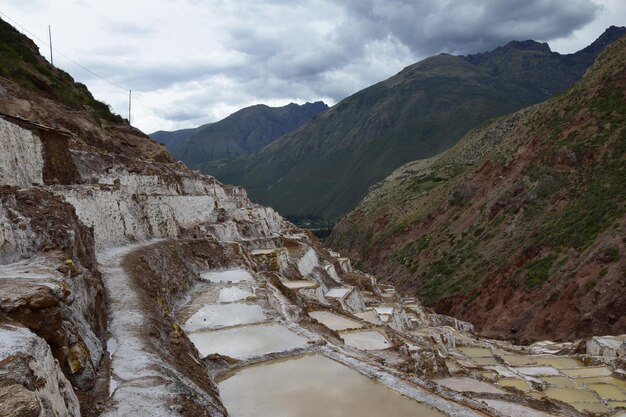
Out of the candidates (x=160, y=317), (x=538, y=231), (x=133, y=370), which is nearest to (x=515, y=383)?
(x=160, y=317)

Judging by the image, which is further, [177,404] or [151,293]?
[151,293]

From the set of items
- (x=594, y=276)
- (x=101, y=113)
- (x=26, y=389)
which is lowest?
(x=594, y=276)

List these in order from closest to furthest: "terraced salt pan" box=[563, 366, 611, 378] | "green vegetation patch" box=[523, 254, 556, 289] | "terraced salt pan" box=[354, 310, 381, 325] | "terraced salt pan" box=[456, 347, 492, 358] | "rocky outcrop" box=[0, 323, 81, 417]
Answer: "rocky outcrop" box=[0, 323, 81, 417], "terraced salt pan" box=[354, 310, 381, 325], "terraced salt pan" box=[563, 366, 611, 378], "terraced salt pan" box=[456, 347, 492, 358], "green vegetation patch" box=[523, 254, 556, 289]

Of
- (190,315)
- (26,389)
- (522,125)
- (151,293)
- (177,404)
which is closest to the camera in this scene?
(26,389)

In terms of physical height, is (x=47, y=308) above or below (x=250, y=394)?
above

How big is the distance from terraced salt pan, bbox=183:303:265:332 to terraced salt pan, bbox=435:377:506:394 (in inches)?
271

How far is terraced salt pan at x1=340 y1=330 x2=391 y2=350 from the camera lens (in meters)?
16.2

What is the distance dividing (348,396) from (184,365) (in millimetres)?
3599

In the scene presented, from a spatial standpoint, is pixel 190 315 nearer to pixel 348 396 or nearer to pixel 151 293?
pixel 151 293

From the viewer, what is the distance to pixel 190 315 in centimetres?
1530

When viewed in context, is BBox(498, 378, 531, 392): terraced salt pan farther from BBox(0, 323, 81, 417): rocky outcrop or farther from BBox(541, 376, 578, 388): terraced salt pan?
BBox(0, 323, 81, 417): rocky outcrop

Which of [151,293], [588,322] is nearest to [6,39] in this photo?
[151,293]

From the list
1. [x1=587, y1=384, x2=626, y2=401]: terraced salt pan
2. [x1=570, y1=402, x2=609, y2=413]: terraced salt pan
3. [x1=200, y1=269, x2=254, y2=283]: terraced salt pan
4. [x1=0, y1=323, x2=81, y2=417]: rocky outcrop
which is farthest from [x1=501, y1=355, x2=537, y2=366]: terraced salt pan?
[x1=0, y1=323, x2=81, y2=417]: rocky outcrop

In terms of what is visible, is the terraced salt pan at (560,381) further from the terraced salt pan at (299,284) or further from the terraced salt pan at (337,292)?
the terraced salt pan at (299,284)
